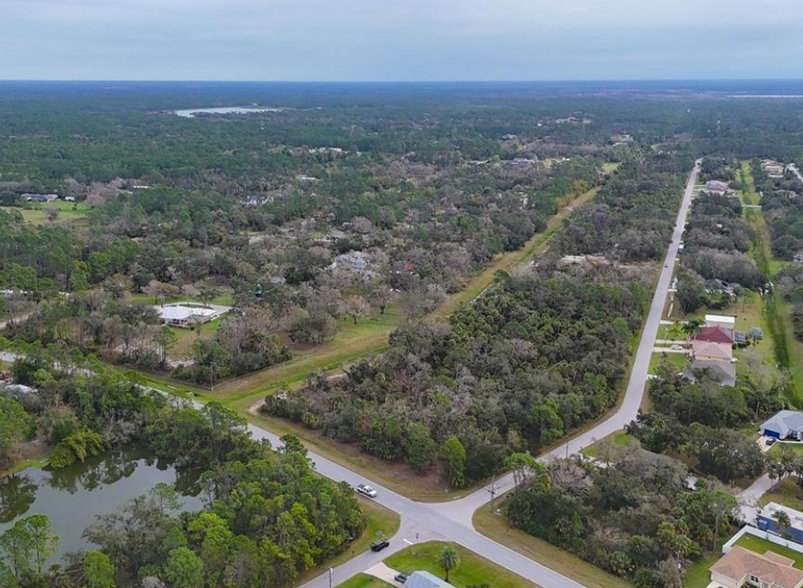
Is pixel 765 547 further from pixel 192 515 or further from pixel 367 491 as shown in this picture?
pixel 192 515

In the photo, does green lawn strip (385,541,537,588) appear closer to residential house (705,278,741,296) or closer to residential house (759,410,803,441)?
residential house (759,410,803,441)

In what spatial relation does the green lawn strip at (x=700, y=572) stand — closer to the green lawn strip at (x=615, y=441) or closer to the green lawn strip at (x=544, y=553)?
the green lawn strip at (x=544, y=553)

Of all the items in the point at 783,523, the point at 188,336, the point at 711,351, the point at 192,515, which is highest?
the point at 711,351

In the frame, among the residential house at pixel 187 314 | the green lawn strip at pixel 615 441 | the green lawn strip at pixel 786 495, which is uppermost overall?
the residential house at pixel 187 314

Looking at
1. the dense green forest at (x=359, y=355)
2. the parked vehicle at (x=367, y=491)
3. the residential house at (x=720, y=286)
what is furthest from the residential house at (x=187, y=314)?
the residential house at (x=720, y=286)

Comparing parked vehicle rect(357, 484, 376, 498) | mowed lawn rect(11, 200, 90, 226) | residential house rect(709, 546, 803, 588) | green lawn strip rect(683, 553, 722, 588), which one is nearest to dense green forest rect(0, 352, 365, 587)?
parked vehicle rect(357, 484, 376, 498)

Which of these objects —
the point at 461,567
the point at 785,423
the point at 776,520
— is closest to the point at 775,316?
the point at 785,423
